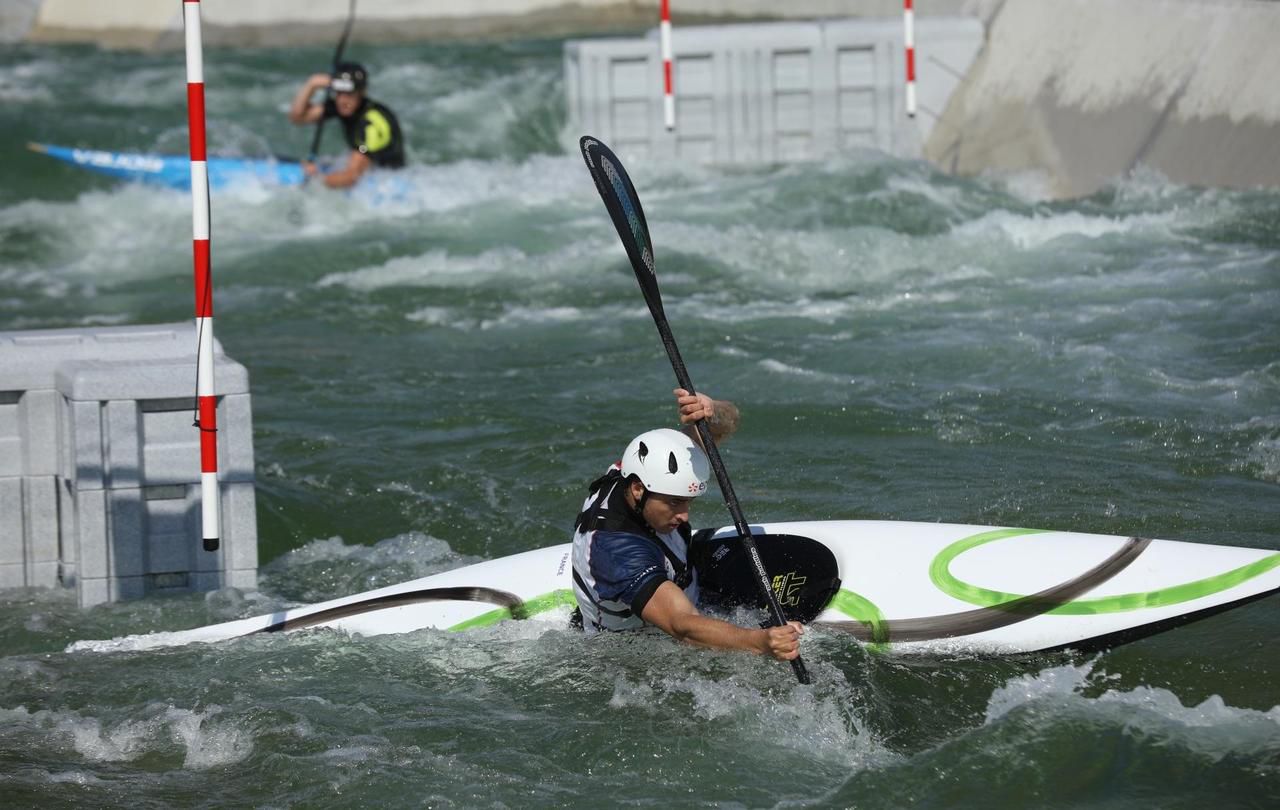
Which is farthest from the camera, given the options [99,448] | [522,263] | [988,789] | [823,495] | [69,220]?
[69,220]

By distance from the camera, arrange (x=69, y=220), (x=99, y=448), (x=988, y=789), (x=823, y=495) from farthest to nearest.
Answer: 1. (x=69, y=220)
2. (x=823, y=495)
3. (x=99, y=448)
4. (x=988, y=789)

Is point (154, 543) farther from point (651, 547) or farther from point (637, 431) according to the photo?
point (637, 431)

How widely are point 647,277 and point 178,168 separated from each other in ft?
24.4

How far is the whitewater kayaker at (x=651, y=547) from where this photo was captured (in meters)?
3.67

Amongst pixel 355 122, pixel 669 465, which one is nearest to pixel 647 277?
pixel 669 465

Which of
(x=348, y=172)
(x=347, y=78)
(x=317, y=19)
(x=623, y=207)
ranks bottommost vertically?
(x=623, y=207)

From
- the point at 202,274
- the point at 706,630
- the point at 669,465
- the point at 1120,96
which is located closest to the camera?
the point at 706,630

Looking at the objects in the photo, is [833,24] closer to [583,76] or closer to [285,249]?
[583,76]

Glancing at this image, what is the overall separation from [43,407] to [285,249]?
5.23 metres

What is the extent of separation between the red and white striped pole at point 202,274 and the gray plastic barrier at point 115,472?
0.51 meters

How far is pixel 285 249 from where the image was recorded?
32.6 ft

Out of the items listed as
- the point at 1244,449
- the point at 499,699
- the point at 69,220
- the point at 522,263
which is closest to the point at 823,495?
the point at 1244,449

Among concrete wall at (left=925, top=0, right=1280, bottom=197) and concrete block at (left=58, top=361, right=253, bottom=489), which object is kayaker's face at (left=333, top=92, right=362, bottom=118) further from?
concrete block at (left=58, top=361, right=253, bottom=489)

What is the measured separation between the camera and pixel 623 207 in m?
4.31
